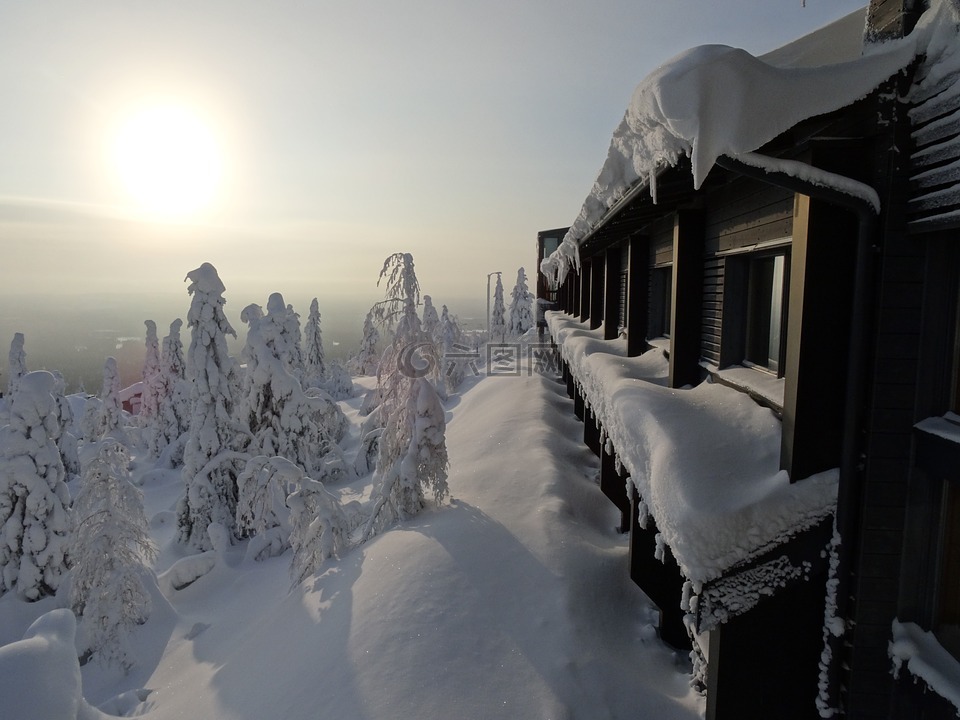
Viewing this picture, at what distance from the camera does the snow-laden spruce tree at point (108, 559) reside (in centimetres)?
1158

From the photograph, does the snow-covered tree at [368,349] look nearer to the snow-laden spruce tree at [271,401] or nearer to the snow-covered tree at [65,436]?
the snow-laden spruce tree at [271,401]

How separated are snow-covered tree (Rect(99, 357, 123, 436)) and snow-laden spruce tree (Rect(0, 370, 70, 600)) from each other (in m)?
21.1

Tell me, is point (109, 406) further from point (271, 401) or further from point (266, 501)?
point (266, 501)

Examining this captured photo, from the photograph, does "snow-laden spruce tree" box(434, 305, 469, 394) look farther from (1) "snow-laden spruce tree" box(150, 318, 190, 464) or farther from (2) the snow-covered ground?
(2) the snow-covered ground

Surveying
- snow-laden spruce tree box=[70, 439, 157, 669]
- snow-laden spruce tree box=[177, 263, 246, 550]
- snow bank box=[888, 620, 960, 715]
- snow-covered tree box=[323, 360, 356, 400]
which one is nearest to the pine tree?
snow-laden spruce tree box=[70, 439, 157, 669]

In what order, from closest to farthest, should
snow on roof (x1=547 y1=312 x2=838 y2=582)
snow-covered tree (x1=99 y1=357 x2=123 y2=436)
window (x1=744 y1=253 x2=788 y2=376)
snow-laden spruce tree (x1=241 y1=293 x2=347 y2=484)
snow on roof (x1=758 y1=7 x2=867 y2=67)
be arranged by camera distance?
snow on roof (x1=547 y1=312 x2=838 y2=582) → snow on roof (x1=758 y1=7 x2=867 y2=67) → window (x1=744 y1=253 x2=788 y2=376) → snow-laden spruce tree (x1=241 y1=293 x2=347 y2=484) → snow-covered tree (x1=99 y1=357 x2=123 y2=436)

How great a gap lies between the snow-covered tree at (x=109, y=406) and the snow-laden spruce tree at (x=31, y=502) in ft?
69.1

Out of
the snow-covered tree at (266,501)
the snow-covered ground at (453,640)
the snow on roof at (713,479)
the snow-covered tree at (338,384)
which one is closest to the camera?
the snow on roof at (713,479)

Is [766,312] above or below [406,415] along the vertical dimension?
above

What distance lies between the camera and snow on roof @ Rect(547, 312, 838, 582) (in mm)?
2982

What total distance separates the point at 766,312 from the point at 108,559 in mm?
14138

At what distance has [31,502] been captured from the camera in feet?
47.1

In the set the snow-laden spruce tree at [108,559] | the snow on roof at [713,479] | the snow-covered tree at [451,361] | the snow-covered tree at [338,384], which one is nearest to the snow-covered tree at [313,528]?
the snow-laden spruce tree at [108,559]

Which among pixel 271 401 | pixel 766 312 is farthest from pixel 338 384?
pixel 766 312
